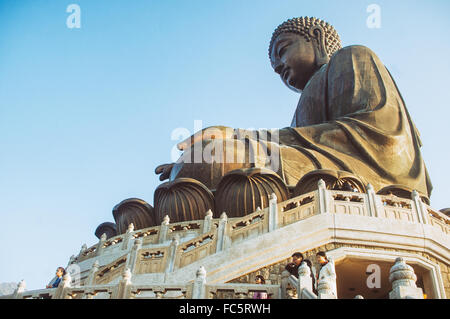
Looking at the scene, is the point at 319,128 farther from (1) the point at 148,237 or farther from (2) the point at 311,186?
(1) the point at 148,237

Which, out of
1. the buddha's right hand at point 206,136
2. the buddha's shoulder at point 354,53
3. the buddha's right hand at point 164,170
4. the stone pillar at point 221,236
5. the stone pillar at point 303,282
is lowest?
the stone pillar at point 303,282

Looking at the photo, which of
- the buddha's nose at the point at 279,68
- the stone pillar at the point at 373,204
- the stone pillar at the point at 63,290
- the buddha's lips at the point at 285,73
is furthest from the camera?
the buddha's nose at the point at 279,68

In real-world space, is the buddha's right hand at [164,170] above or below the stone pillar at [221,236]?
above

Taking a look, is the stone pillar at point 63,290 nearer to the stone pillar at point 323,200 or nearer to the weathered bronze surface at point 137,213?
the stone pillar at point 323,200

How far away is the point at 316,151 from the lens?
1279 cm

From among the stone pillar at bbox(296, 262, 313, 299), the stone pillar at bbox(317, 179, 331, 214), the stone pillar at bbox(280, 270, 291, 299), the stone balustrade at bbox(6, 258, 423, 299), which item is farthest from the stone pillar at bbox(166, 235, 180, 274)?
the stone pillar at bbox(296, 262, 313, 299)

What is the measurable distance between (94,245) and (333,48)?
10754mm

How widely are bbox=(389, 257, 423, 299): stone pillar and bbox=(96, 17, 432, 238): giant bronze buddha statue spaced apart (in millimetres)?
5902

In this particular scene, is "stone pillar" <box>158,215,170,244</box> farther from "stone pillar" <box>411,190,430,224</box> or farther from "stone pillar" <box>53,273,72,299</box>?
"stone pillar" <box>411,190,430,224</box>

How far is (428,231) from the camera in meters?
7.55

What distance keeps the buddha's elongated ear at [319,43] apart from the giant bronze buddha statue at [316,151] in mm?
61

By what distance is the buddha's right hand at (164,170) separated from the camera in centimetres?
1261

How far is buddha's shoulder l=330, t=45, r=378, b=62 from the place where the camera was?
15461 millimetres

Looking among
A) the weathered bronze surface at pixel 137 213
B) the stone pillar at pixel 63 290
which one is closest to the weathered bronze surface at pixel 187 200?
the weathered bronze surface at pixel 137 213
